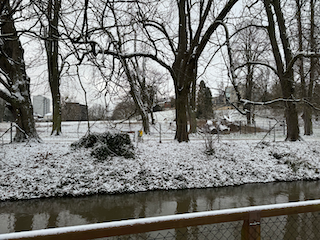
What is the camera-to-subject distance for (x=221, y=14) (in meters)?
11.3

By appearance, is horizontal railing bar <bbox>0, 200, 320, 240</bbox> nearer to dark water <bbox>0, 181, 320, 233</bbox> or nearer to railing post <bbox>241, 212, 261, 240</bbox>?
railing post <bbox>241, 212, 261, 240</bbox>

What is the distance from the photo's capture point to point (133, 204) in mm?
6926

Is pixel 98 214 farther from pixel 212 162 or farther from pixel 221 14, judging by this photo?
pixel 221 14

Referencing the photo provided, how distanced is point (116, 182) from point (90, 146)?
2.86 metres

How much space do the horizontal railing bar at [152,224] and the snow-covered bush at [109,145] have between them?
803 cm

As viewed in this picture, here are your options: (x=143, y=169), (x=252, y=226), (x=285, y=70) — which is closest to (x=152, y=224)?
(x=252, y=226)

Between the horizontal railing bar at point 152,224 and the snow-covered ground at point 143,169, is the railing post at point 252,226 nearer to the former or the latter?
the horizontal railing bar at point 152,224

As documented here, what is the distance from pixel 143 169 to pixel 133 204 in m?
2.29

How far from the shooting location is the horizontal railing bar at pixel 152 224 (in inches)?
64.6

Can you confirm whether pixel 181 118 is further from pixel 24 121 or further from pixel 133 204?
pixel 24 121

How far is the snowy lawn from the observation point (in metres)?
7.92

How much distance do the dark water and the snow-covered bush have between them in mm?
2308

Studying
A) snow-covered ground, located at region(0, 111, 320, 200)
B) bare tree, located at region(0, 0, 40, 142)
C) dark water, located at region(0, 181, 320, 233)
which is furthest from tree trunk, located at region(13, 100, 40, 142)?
dark water, located at region(0, 181, 320, 233)

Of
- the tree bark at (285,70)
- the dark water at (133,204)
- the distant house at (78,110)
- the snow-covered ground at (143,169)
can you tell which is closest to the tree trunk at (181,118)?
the snow-covered ground at (143,169)
